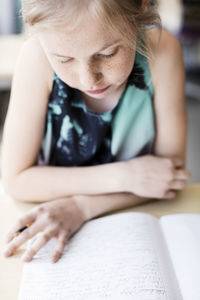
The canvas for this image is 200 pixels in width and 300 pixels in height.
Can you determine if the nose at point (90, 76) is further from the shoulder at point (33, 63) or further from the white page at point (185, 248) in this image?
the white page at point (185, 248)

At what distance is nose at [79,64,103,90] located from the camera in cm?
60

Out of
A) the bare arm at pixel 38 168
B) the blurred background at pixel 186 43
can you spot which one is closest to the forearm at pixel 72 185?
the bare arm at pixel 38 168

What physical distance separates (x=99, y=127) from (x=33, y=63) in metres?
0.20

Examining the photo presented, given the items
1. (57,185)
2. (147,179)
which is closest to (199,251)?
(147,179)

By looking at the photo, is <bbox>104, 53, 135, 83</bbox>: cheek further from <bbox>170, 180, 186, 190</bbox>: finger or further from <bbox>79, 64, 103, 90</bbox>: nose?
<bbox>170, 180, 186, 190</bbox>: finger

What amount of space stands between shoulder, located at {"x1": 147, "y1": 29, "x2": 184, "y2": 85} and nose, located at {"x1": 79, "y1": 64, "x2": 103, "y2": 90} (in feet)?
0.67

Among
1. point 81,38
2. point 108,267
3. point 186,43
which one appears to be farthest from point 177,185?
point 186,43

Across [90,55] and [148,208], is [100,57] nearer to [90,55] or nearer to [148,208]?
[90,55]

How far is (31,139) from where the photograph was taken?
→ 79 cm

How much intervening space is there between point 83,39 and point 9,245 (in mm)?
371

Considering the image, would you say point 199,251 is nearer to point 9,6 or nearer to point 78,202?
point 78,202

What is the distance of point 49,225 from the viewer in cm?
69

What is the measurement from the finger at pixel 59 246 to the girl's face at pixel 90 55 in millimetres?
267

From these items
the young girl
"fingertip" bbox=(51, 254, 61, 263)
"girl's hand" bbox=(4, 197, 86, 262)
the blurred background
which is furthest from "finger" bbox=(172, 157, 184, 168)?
the blurred background
